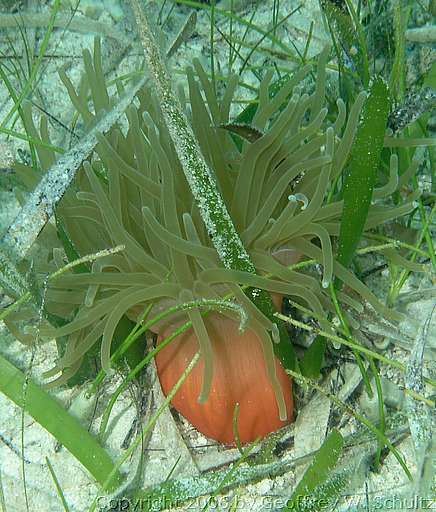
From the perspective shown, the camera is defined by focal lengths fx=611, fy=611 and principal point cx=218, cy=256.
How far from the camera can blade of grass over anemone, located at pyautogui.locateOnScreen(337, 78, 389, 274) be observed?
1245mm

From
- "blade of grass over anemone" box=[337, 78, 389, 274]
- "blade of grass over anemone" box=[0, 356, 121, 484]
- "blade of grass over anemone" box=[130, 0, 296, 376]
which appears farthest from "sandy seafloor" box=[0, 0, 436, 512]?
"blade of grass over anemone" box=[130, 0, 296, 376]

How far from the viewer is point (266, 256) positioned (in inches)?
52.1

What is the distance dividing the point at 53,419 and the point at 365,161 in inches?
33.6

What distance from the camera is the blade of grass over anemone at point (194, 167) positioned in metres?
1.09

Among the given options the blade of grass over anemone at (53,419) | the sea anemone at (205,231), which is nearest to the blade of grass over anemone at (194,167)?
the sea anemone at (205,231)

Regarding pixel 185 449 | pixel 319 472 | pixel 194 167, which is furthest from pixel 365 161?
pixel 185 449

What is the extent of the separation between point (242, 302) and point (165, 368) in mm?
337

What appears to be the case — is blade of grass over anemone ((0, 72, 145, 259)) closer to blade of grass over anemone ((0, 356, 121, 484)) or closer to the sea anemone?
the sea anemone

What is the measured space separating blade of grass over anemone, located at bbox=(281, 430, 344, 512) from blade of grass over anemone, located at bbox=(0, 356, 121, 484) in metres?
0.41

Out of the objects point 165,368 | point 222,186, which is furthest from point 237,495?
point 222,186

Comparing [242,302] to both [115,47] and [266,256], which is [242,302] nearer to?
[266,256]

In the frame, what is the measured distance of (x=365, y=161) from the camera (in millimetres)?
1274

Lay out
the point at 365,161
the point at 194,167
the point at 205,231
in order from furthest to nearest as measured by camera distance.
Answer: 1. the point at 205,231
2. the point at 365,161
3. the point at 194,167

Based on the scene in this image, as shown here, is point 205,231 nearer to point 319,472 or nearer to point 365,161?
point 365,161
